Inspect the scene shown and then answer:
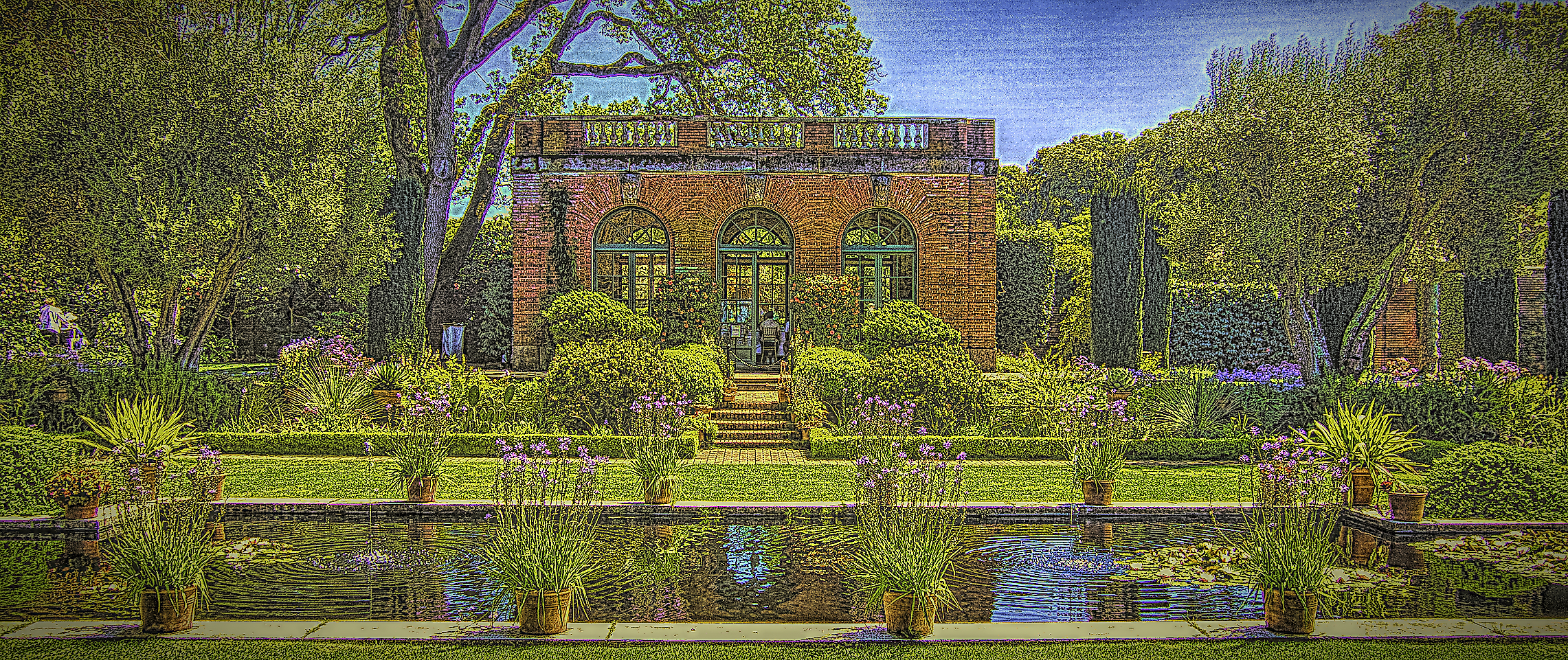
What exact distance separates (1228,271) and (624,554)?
980 centimetres

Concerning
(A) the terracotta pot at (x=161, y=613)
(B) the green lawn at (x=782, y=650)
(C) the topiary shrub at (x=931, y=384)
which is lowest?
(B) the green lawn at (x=782, y=650)

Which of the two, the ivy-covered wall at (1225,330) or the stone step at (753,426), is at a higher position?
the ivy-covered wall at (1225,330)

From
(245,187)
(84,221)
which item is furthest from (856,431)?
(84,221)

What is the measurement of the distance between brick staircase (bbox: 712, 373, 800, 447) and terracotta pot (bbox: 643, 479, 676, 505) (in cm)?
327

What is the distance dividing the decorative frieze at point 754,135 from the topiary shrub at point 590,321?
4149 mm

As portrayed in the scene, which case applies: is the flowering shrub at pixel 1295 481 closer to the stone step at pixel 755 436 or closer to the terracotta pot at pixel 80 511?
the stone step at pixel 755 436

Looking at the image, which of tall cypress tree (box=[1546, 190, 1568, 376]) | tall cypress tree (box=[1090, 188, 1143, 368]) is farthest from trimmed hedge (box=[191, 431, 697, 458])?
tall cypress tree (box=[1546, 190, 1568, 376])

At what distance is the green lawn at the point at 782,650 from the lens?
137 inches

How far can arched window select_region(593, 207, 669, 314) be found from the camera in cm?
1359

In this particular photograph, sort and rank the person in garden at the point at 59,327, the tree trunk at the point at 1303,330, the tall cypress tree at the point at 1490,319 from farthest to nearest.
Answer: the person in garden at the point at 59,327 < the tall cypress tree at the point at 1490,319 < the tree trunk at the point at 1303,330

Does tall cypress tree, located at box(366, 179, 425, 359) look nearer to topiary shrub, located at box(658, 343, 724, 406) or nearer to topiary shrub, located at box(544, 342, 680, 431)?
topiary shrub, located at box(544, 342, 680, 431)

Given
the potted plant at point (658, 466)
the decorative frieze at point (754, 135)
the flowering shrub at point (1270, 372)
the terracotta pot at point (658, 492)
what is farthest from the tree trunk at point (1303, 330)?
the terracotta pot at point (658, 492)

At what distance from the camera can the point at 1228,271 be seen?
11.8 meters

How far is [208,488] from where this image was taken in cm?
564
